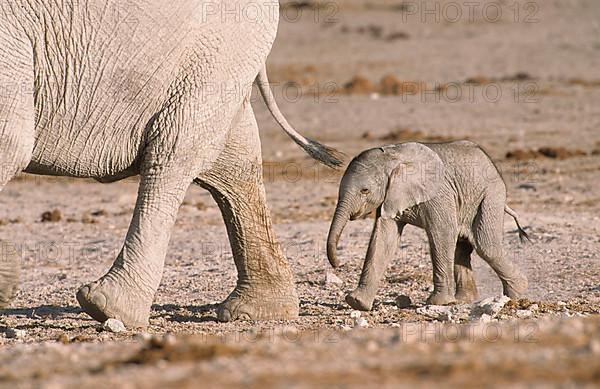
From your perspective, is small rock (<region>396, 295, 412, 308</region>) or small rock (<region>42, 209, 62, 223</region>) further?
small rock (<region>42, 209, 62, 223</region>)

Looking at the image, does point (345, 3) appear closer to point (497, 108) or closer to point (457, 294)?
point (497, 108)

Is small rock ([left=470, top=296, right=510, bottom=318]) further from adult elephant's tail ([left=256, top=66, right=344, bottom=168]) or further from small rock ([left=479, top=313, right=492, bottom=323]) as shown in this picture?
adult elephant's tail ([left=256, top=66, right=344, bottom=168])

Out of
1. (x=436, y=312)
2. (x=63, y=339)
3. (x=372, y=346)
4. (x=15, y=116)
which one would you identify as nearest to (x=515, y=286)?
(x=436, y=312)

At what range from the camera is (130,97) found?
322 inches

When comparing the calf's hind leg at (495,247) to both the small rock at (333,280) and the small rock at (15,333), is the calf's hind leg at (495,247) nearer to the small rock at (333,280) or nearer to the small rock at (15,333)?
the small rock at (333,280)

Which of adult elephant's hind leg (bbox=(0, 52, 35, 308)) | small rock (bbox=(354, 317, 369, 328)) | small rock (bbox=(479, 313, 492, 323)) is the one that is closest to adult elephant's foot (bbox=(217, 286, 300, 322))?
small rock (bbox=(354, 317, 369, 328))

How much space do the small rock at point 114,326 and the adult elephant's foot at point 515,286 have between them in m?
2.80

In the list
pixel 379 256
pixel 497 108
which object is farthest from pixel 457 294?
pixel 497 108

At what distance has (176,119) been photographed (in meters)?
8.22

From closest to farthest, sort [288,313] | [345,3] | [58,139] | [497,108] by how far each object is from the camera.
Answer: [58,139], [288,313], [497,108], [345,3]

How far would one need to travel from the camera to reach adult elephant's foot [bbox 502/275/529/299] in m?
9.63

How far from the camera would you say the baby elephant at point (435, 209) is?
921cm

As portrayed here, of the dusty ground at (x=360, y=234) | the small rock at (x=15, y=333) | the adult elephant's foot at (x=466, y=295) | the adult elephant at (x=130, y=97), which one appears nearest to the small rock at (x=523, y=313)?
the dusty ground at (x=360, y=234)

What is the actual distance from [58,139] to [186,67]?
2.64ft
